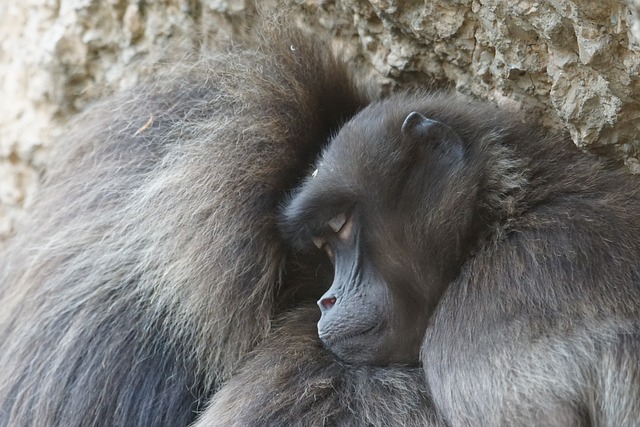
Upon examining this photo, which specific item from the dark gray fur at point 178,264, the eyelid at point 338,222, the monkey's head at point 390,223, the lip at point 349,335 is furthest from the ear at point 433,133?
the lip at point 349,335

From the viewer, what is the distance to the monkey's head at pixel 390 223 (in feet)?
8.28

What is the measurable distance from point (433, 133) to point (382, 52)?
663 mm

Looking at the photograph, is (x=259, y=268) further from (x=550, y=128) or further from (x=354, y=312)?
(x=550, y=128)

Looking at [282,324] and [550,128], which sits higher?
[550,128]

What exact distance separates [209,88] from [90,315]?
743mm

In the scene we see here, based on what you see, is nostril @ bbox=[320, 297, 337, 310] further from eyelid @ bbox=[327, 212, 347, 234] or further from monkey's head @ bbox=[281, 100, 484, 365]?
eyelid @ bbox=[327, 212, 347, 234]

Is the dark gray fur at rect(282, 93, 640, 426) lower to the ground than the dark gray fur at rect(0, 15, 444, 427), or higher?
higher

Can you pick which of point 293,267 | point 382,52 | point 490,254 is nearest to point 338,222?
point 293,267

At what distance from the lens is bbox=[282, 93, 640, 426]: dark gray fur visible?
2207 millimetres

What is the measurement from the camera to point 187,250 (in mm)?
2709

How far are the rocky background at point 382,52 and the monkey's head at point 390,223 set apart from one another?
321mm

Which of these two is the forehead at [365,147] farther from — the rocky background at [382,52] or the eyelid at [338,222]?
the rocky background at [382,52]

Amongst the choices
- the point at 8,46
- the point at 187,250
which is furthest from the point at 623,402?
the point at 8,46

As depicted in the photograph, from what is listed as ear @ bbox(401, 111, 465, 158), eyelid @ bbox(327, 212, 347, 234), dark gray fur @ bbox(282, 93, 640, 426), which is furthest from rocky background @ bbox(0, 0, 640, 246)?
eyelid @ bbox(327, 212, 347, 234)
